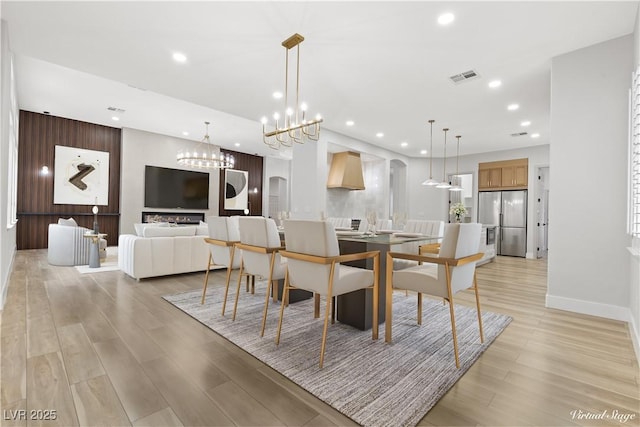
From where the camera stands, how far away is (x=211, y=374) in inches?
72.3

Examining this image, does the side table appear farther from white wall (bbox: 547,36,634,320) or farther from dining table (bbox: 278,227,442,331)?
white wall (bbox: 547,36,634,320)

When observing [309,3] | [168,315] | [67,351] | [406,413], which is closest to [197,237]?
[168,315]

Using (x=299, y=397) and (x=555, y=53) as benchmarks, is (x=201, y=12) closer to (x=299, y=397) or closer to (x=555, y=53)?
(x=299, y=397)

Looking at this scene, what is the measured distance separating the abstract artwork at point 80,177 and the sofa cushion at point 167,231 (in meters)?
4.61

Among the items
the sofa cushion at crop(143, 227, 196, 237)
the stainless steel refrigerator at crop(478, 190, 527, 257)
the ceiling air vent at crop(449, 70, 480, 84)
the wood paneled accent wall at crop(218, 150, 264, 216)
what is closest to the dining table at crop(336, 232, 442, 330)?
the ceiling air vent at crop(449, 70, 480, 84)

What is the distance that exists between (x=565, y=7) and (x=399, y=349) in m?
3.21

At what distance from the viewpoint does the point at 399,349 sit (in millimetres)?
2211

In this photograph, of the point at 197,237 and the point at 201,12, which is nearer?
the point at 201,12

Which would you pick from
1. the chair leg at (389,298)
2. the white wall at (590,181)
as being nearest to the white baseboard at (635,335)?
the white wall at (590,181)

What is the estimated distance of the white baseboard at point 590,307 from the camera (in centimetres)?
289

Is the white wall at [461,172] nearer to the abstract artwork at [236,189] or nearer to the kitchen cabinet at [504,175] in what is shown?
the kitchen cabinet at [504,175]

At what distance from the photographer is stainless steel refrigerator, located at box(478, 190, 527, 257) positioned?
771 cm

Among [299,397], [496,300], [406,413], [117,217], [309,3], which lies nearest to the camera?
[406,413]

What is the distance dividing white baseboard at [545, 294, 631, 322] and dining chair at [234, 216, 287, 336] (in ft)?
9.94
